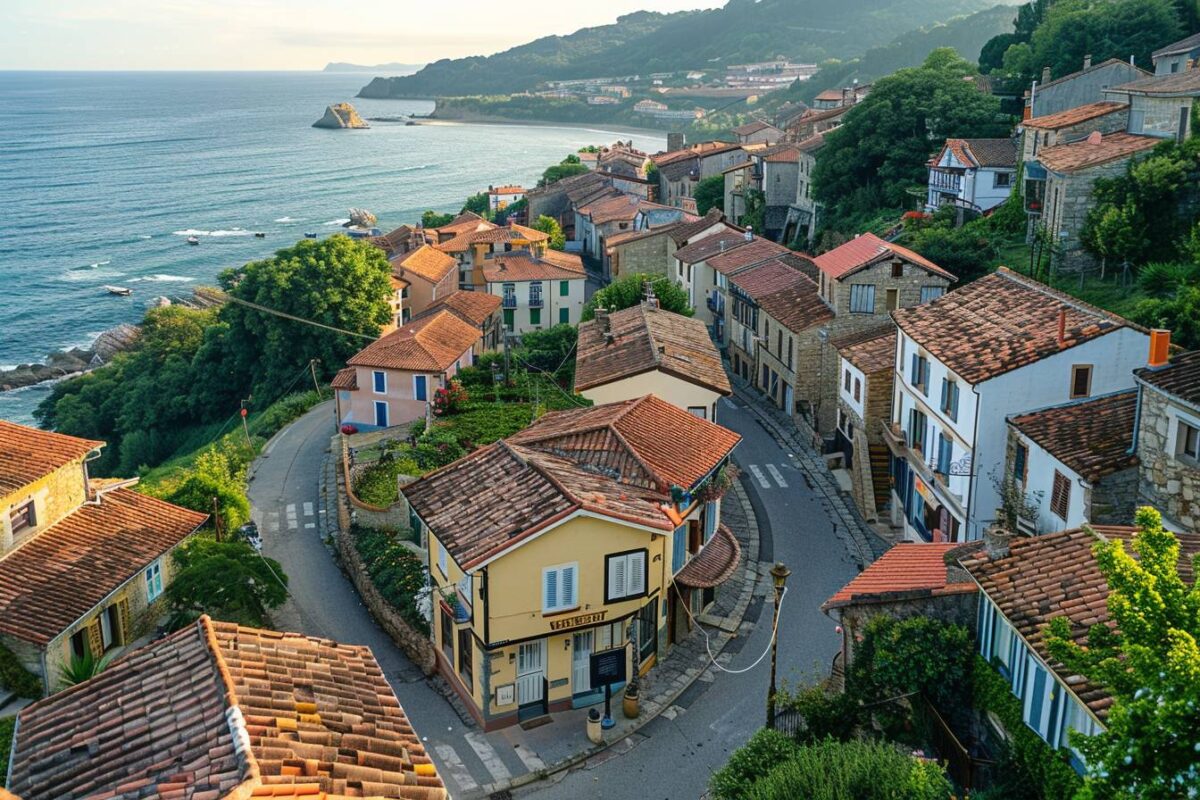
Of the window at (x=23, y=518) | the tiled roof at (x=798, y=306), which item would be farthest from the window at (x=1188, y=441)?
the window at (x=23, y=518)

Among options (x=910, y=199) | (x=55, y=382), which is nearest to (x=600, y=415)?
(x=910, y=199)

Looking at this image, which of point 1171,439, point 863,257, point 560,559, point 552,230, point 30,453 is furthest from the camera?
point 552,230

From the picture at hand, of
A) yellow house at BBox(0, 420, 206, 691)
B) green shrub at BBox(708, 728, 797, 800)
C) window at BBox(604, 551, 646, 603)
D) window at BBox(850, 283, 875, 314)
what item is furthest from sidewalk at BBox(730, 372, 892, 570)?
yellow house at BBox(0, 420, 206, 691)

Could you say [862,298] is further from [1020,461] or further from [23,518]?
[23,518]

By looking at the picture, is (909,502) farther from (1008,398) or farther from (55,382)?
(55,382)

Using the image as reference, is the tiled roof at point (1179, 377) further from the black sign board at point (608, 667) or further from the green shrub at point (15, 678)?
the green shrub at point (15, 678)

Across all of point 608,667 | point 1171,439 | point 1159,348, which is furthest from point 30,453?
point 1159,348
